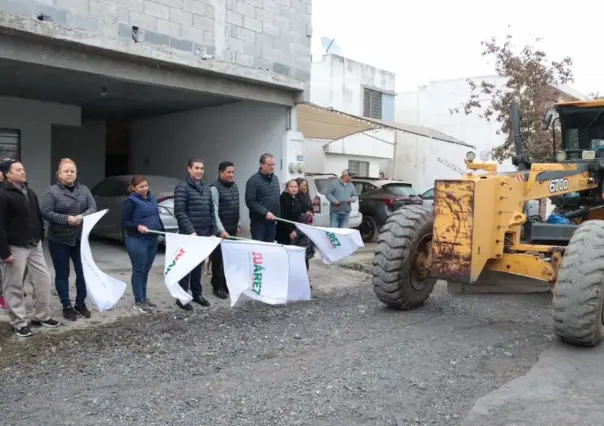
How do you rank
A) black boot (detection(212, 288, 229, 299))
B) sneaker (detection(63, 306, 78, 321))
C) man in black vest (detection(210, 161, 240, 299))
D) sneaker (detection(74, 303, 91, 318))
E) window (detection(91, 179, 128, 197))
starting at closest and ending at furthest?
sneaker (detection(63, 306, 78, 321)) < sneaker (detection(74, 303, 91, 318)) < man in black vest (detection(210, 161, 240, 299)) < black boot (detection(212, 288, 229, 299)) < window (detection(91, 179, 128, 197))

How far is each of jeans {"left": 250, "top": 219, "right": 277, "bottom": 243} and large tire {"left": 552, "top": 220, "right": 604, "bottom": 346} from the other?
3.58 metres

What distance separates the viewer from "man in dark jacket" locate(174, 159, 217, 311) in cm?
644

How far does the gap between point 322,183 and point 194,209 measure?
227 inches

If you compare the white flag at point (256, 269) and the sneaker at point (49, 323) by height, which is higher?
the white flag at point (256, 269)

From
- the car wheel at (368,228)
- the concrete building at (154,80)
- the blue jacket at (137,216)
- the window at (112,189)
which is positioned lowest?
the car wheel at (368,228)

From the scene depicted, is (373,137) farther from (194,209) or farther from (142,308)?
A: (142,308)

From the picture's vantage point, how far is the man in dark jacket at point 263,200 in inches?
286

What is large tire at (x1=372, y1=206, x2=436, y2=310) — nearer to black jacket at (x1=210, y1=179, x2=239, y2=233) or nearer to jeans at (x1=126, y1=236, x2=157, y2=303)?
black jacket at (x1=210, y1=179, x2=239, y2=233)

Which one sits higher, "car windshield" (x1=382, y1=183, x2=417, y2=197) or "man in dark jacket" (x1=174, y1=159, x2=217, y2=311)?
"car windshield" (x1=382, y1=183, x2=417, y2=197)

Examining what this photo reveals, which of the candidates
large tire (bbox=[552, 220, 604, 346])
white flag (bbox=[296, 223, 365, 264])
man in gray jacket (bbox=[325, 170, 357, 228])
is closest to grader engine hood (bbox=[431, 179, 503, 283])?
large tire (bbox=[552, 220, 604, 346])

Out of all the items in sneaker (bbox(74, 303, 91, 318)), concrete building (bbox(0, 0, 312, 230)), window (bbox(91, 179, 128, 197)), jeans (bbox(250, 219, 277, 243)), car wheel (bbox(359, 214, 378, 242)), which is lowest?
sneaker (bbox(74, 303, 91, 318))

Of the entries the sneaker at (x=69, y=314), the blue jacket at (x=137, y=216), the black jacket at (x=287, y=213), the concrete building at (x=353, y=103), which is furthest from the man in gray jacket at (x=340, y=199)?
the concrete building at (x=353, y=103)

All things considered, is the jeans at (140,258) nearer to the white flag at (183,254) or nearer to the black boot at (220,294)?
the white flag at (183,254)

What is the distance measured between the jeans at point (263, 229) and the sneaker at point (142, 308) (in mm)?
1730
